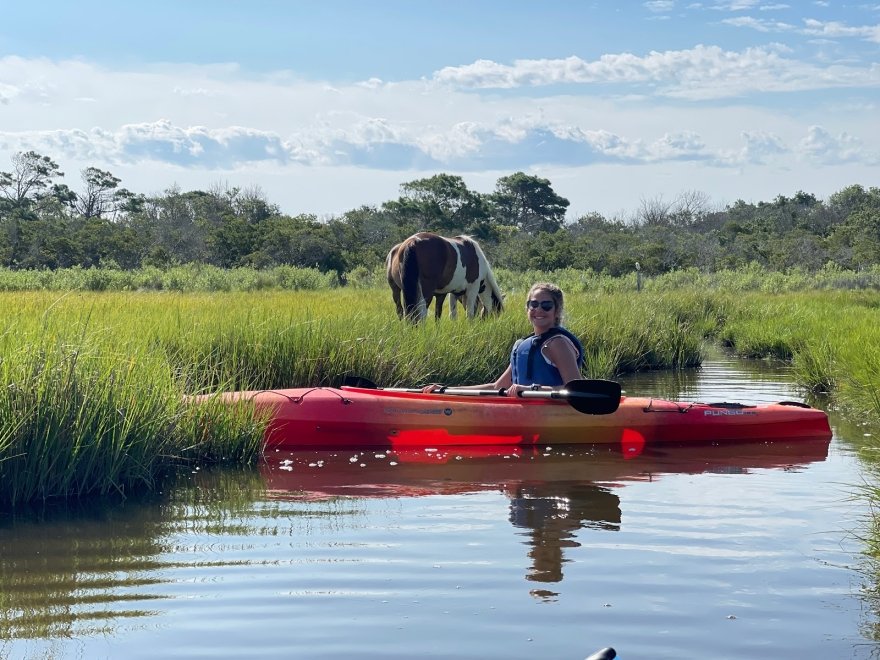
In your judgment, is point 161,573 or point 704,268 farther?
point 704,268

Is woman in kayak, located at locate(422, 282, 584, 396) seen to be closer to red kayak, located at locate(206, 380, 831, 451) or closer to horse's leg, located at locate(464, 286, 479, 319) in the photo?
red kayak, located at locate(206, 380, 831, 451)

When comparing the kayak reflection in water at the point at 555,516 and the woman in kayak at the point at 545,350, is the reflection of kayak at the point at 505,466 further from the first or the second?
the woman in kayak at the point at 545,350

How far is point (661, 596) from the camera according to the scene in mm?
4508

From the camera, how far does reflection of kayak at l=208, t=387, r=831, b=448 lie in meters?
7.98

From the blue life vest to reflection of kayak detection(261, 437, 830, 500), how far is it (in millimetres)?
560

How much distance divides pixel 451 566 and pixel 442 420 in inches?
125

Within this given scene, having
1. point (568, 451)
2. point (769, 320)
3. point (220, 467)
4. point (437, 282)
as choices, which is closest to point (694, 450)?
point (568, 451)

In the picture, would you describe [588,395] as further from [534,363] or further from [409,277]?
[409,277]

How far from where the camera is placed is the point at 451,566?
16.3 ft

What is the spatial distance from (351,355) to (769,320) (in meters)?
8.87

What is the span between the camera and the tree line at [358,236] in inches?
1357

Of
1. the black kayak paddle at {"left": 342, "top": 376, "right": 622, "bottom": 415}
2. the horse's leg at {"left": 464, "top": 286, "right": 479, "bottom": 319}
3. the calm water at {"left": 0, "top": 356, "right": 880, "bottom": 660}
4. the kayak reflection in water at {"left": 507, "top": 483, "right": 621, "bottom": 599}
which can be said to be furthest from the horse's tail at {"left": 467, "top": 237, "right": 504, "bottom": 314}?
the kayak reflection in water at {"left": 507, "top": 483, "right": 621, "bottom": 599}

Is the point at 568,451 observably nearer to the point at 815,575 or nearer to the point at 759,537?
the point at 759,537

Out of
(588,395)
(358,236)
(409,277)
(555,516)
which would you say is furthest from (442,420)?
(358,236)
